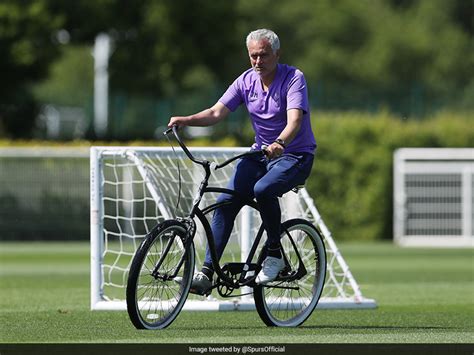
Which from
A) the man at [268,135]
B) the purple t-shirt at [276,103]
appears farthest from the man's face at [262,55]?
the purple t-shirt at [276,103]

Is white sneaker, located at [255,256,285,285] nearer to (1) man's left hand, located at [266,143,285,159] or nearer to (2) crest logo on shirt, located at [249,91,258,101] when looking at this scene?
(1) man's left hand, located at [266,143,285,159]

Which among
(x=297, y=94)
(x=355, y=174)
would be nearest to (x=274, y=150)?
(x=297, y=94)

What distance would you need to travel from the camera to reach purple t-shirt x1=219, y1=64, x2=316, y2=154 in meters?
10.0

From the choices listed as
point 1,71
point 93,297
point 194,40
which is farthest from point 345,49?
point 93,297

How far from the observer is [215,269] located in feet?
32.6

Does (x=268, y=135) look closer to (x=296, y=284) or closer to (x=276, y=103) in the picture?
(x=276, y=103)

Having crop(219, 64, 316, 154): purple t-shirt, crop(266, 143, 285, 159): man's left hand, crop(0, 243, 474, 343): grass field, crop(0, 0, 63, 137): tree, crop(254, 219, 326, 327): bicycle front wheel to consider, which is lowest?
crop(0, 243, 474, 343): grass field

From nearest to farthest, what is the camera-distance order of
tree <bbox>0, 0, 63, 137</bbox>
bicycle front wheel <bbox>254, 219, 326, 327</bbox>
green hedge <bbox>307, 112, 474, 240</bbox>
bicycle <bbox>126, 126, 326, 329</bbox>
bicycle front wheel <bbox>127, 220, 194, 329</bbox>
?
bicycle front wheel <bbox>127, 220, 194, 329</bbox>
bicycle <bbox>126, 126, 326, 329</bbox>
bicycle front wheel <bbox>254, 219, 326, 327</bbox>
green hedge <bbox>307, 112, 474, 240</bbox>
tree <bbox>0, 0, 63, 137</bbox>

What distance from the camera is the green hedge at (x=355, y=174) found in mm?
26188

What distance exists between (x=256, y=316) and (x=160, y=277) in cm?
209

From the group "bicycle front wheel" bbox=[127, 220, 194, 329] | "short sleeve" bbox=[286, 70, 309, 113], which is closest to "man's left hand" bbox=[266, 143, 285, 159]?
"short sleeve" bbox=[286, 70, 309, 113]

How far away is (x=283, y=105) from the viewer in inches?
396

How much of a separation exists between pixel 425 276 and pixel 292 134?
8196mm

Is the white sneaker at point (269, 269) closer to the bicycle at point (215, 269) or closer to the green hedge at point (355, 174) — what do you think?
the bicycle at point (215, 269)
